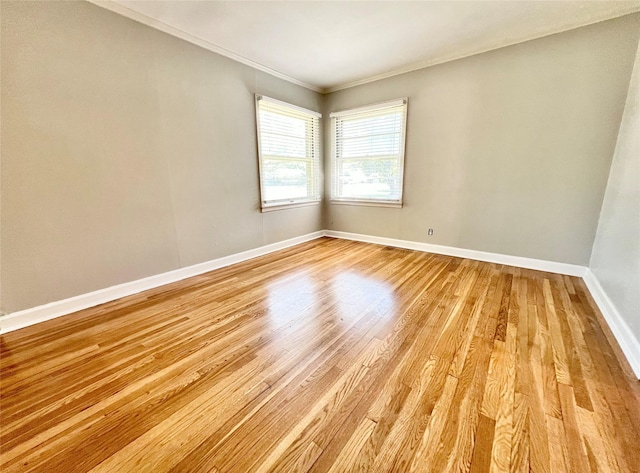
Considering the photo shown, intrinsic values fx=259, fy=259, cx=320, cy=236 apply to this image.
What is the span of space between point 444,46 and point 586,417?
11.8 feet

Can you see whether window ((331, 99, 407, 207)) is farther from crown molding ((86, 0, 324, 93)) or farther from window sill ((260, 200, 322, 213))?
crown molding ((86, 0, 324, 93))

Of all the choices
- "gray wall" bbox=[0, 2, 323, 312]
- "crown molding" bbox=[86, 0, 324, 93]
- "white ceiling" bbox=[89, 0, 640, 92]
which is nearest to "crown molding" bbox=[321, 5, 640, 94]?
"white ceiling" bbox=[89, 0, 640, 92]

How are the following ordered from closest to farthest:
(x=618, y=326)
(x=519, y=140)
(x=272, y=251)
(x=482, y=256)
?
(x=618, y=326), (x=519, y=140), (x=482, y=256), (x=272, y=251)

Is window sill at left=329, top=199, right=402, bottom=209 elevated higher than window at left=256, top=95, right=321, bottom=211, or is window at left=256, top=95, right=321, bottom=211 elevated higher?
window at left=256, top=95, right=321, bottom=211

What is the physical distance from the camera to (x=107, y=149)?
2326mm

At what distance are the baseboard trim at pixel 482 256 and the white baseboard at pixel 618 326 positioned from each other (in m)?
0.36

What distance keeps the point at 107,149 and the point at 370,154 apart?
337cm

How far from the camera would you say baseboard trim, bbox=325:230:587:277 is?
2.96 metres

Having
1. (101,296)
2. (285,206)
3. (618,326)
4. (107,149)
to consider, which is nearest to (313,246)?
(285,206)

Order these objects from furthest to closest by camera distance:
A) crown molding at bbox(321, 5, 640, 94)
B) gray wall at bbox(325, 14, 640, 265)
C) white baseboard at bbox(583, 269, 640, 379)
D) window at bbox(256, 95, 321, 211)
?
window at bbox(256, 95, 321, 211) → gray wall at bbox(325, 14, 640, 265) → crown molding at bbox(321, 5, 640, 94) → white baseboard at bbox(583, 269, 640, 379)

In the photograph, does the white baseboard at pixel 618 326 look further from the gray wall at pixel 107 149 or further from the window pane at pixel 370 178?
the gray wall at pixel 107 149

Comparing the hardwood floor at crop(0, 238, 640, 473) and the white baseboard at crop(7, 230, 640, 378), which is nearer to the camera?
the hardwood floor at crop(0, 238, 640, 473)

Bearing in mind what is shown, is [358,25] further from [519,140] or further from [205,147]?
[519,140]

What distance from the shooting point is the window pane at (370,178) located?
4070 millimetres
